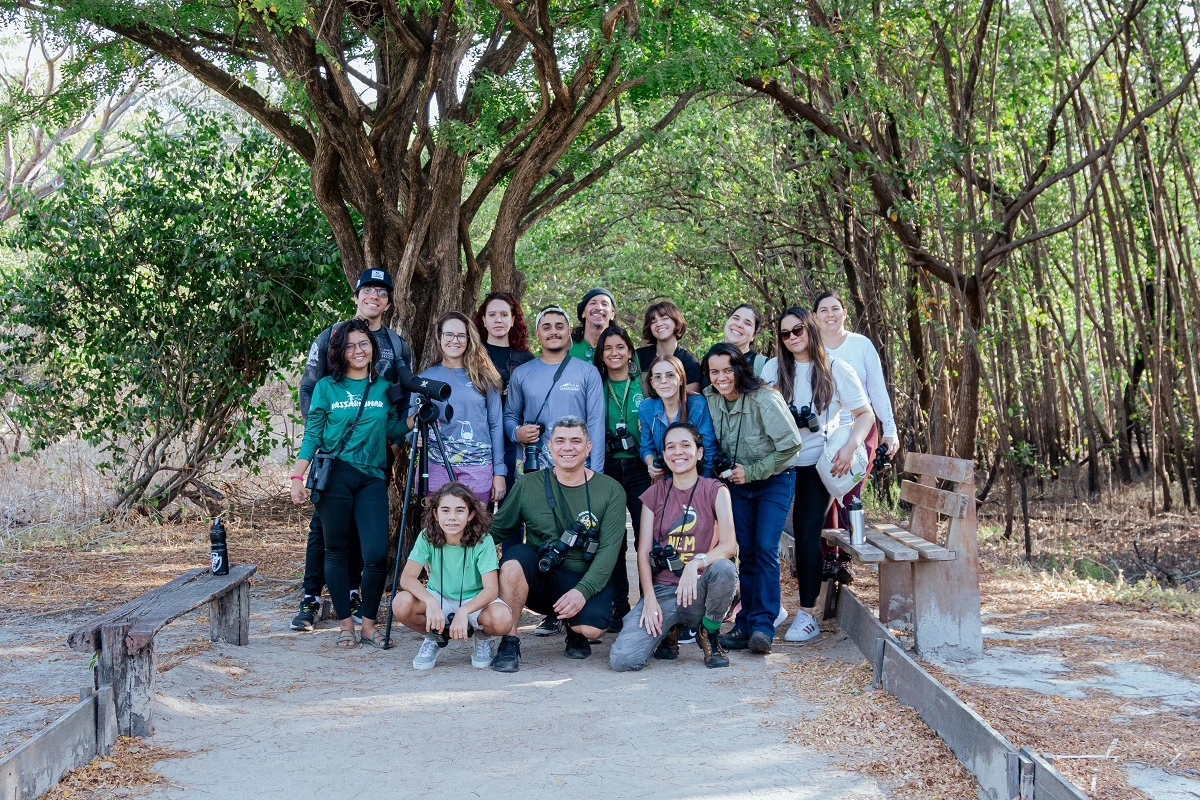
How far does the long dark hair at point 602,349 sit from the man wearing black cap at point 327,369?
1127mm

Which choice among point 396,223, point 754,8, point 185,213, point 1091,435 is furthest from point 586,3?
point 1091,435

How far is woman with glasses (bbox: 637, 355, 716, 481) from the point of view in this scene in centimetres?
597

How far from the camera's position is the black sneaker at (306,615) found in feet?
21.8

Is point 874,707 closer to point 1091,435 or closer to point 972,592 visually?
point 972,592

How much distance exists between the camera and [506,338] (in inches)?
271

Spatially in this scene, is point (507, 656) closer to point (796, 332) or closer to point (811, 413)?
point (811, 413)

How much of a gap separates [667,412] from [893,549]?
1.43m

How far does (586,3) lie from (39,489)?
25.2ft

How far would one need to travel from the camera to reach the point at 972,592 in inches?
221

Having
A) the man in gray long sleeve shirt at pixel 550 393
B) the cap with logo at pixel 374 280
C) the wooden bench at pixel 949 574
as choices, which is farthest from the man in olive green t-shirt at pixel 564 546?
the cap with logo at pixel 374 280

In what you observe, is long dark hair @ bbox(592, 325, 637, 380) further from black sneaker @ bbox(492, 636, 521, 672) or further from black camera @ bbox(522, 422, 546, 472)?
black sneaker @ bbox(492, 636, 521, 672)

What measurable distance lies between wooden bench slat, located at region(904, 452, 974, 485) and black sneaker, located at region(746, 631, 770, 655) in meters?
1.28

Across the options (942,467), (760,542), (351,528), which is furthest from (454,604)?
(942,467)

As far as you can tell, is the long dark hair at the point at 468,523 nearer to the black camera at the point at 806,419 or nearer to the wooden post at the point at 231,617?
the wooden post at the point at 231,617
